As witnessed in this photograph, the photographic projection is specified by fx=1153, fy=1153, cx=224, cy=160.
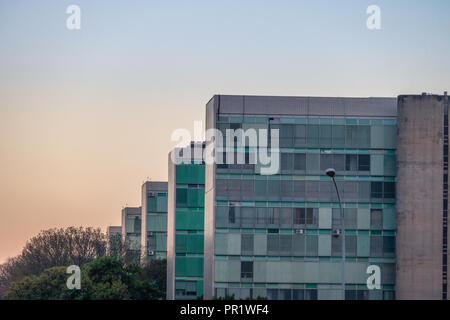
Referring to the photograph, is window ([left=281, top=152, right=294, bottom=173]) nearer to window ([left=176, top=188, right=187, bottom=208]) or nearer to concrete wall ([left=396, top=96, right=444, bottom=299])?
concrete wall ([left=396, top=96, right=444, bottom=299])

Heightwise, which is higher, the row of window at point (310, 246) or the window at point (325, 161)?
the window at point (325, 161)

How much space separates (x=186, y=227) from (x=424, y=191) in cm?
3078

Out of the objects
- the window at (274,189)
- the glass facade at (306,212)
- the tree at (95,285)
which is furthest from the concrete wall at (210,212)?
the tree at (95,285)

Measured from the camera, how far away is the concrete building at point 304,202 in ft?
274

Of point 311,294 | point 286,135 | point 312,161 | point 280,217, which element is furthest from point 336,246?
point 286,135

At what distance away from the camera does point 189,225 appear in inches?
4200

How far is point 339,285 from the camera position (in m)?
83.6

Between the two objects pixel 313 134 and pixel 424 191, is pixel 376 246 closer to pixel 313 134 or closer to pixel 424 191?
pixel 424 191

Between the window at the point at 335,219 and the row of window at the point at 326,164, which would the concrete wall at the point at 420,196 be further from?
the window at the point at 335,219

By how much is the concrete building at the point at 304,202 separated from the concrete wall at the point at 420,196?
5.37 feet

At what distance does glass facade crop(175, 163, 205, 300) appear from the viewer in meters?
105

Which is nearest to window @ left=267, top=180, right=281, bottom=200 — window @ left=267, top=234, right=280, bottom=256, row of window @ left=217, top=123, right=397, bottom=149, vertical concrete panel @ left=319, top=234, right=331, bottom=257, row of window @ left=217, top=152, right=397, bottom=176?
row of window @ left=217, top=152, right=397, bottom=176
